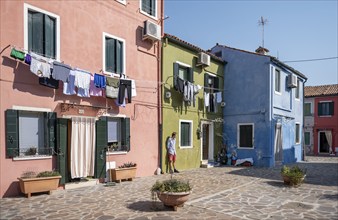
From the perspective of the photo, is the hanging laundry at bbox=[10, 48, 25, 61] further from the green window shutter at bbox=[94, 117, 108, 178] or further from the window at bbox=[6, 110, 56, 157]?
the green window shutter at bbox=[94, 117, 108, 178]

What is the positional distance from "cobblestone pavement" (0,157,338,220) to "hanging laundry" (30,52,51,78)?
12.4 ft

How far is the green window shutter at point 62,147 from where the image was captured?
Answer: 978cm

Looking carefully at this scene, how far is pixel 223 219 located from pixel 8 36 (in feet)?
26.1

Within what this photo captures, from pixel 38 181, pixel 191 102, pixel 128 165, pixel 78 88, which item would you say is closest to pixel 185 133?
pixel 191 102

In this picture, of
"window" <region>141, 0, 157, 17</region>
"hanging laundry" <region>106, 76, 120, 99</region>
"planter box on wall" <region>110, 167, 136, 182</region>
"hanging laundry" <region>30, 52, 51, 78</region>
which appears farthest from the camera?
"window" <region>141, 0, 157, 17</region>

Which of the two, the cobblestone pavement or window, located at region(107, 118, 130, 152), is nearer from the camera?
the cobblestone pavement

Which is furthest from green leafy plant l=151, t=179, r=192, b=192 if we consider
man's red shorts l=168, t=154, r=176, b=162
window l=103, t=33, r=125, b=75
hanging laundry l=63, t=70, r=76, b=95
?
man's red shorts l=168, t=154, r=176, b=162

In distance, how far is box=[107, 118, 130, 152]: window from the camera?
11984mm

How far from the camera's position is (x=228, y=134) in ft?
61.5

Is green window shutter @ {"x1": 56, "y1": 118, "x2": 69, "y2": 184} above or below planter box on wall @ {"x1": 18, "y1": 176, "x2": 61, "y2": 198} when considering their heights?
above

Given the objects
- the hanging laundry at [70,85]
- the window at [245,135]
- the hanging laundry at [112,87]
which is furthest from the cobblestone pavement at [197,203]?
the window at [245,135]

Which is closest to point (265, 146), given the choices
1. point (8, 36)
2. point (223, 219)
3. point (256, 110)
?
point (256, 110)

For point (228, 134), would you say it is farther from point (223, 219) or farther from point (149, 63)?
point (223, 219)

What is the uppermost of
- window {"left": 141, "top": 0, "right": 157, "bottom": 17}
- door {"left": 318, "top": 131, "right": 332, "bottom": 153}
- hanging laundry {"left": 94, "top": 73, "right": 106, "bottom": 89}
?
window {"left": 141, "top": 0, "right": 157, "bottom": 17}
